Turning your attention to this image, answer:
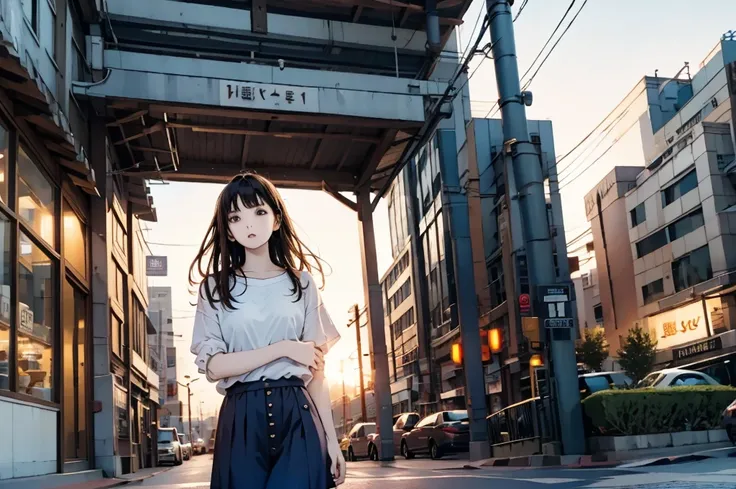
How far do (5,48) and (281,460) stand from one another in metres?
8.88

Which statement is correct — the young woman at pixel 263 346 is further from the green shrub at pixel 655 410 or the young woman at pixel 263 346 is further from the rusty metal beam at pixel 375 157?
the rusty metal beam at pixel 375 157

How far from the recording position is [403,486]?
34.6 ft

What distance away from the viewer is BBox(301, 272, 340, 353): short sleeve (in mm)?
3311

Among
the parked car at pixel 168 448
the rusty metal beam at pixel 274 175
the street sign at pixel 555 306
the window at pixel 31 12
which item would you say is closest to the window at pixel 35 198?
the window at pixel 31 12

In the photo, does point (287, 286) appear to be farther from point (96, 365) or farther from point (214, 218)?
point (96, 365)

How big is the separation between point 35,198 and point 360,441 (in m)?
18.5

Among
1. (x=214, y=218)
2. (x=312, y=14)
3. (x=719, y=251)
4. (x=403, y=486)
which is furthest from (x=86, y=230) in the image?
(x=719, y=251)

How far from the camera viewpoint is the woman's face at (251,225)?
3268mm

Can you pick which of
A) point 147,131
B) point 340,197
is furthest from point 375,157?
point 147,131

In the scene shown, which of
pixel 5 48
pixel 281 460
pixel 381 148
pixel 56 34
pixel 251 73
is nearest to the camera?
pixel 281 460

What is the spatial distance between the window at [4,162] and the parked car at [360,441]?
18.7 metres

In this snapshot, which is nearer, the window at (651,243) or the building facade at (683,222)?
the building facade at (683,222)

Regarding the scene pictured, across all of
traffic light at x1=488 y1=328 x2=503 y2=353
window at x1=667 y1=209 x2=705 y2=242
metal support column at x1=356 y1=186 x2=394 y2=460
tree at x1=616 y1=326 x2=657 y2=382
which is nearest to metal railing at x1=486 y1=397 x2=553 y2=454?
traffic light at x1=488 y1=328 x2=503 y2=353

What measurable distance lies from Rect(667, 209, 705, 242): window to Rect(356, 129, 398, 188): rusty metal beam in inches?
905
